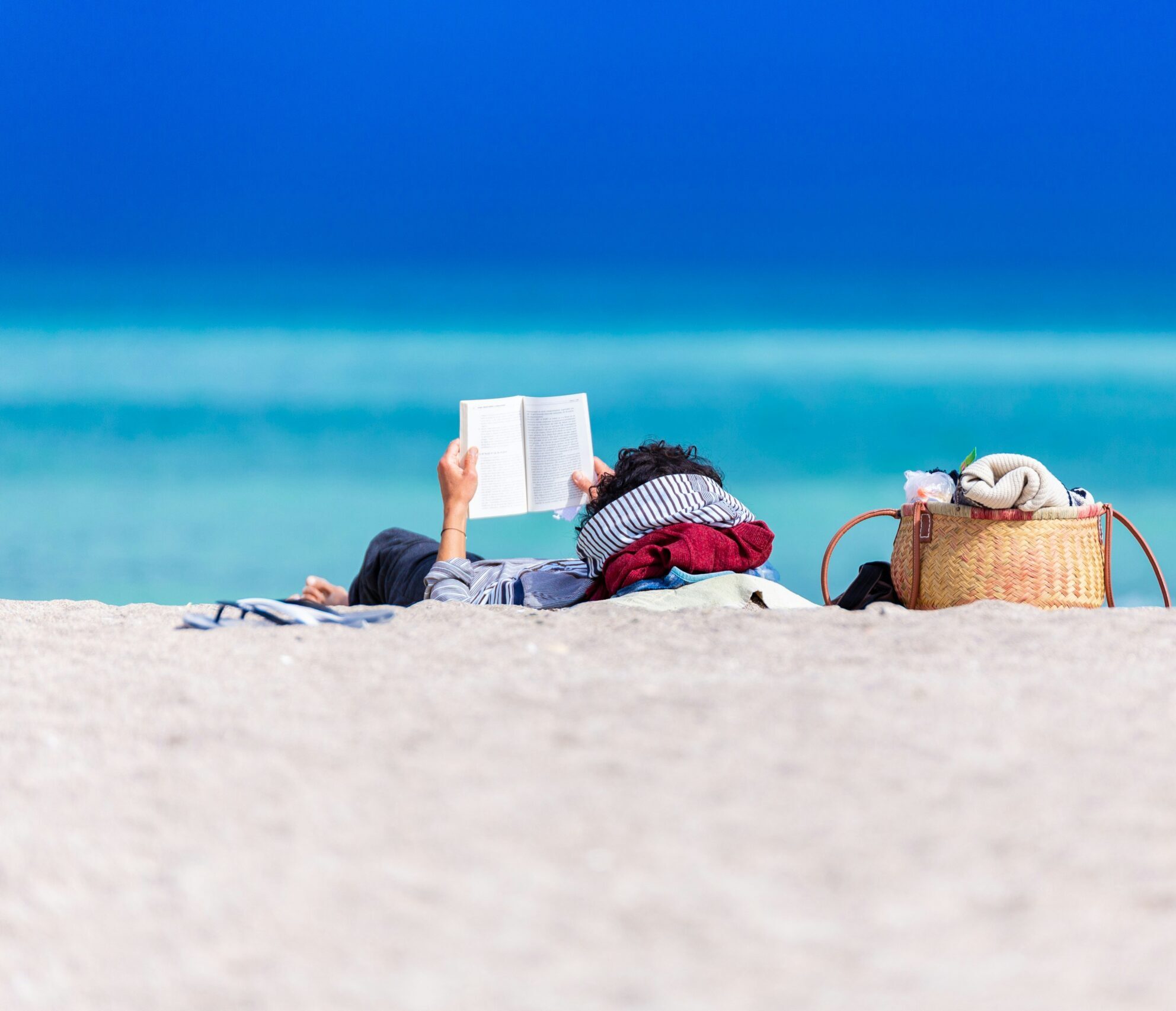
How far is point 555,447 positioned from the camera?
3422mm

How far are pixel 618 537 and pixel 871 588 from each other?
780mm

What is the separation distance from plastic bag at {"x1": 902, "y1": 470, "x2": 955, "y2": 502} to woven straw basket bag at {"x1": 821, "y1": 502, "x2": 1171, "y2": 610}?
0.08m

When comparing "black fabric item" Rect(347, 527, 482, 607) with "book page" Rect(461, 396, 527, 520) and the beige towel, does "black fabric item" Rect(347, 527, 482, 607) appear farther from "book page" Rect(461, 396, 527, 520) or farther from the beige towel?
the beige towel

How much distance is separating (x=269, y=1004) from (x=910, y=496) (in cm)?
253

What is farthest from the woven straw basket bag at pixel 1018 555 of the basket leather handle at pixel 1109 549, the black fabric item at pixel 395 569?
the black fabric item at pixel 395 569

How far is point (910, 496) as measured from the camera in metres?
3.11

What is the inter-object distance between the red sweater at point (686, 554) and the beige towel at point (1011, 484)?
667 mm

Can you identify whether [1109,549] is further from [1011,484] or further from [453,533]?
[453,533]

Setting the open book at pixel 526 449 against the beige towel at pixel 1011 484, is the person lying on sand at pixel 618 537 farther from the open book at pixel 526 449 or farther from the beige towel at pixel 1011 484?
the beige towel at pixel 1011 484

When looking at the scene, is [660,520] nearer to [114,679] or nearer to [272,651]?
[272,651]

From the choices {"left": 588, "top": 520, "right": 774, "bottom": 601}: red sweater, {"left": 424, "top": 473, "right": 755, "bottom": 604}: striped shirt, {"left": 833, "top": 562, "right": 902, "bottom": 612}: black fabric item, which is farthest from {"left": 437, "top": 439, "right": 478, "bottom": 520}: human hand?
{"left": 833, "top": 562, "right": 902, "bottom": 612}: black fabric item

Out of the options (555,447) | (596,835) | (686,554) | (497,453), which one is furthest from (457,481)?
(596,835)

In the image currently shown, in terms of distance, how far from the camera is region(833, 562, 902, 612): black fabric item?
3.23 meters

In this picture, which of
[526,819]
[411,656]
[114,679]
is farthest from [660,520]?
[526,819]
